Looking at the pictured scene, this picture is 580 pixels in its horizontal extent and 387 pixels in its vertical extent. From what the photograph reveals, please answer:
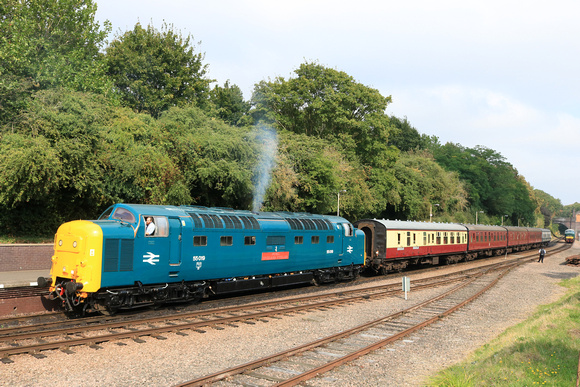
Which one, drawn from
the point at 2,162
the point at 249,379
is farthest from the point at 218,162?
the point at 249,379

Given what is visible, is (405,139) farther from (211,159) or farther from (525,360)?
(525,360)

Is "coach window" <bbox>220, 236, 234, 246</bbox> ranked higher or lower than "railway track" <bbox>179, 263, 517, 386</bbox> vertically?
higher

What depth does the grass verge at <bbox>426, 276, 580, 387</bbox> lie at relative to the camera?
892cm

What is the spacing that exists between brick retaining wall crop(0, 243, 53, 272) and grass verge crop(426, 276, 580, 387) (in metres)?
21.3

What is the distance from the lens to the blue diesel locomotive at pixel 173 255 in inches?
551

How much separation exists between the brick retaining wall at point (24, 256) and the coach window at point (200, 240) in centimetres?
1152

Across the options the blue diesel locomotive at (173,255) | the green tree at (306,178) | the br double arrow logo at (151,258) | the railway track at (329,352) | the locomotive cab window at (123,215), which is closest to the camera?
the railway track at (329,352)

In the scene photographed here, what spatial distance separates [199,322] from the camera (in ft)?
46.9

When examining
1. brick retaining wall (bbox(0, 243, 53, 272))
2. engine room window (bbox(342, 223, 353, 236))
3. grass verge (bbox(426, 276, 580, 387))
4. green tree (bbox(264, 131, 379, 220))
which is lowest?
grass verge (bbox(426, 276, 580, 387))

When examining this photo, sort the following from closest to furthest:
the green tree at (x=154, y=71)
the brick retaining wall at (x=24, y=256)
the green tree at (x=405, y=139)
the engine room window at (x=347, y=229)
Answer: the brick retaining wall at (x=24, y=256)
the engine room window at (x=347, y=229)
the green tree at (x=154, y=71)
the green tree at (x=405, y=139)

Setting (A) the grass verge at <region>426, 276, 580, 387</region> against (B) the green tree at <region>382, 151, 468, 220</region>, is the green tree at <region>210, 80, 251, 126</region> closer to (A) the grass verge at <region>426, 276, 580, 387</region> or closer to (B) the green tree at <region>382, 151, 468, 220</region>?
(B) the green tree at <region>382, 151, 468, 220</region>

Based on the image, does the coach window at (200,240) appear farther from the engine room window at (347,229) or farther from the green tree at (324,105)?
the green tree at (324,105)

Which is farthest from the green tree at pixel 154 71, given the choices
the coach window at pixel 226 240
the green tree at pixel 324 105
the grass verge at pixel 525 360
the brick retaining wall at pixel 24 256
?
the grass verge at pixel 525 360

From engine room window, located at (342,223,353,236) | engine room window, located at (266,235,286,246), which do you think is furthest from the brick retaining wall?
engine room window, located at (342,223,353,236)
